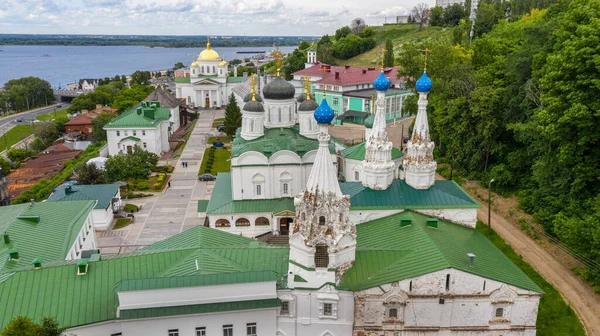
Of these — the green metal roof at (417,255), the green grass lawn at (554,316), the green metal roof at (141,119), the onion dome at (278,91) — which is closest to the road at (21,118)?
the green metal roof at (141,119)

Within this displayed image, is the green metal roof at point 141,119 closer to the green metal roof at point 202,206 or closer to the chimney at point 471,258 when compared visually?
the green metal roof at point 202,206

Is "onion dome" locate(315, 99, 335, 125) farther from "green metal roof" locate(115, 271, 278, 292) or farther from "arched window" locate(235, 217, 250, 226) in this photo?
"arched window" locate(235, 217, 250, 226)

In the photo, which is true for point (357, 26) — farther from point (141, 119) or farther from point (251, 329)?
point (251, 329)

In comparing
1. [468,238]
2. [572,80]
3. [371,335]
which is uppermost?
[572,80]

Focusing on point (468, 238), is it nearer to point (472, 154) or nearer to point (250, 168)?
point (250, 168)

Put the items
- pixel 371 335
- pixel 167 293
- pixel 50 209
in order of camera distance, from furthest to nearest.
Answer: pixel 50 209, pixel 371 335, pixel 167 293

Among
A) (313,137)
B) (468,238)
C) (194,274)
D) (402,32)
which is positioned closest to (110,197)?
(313,137)

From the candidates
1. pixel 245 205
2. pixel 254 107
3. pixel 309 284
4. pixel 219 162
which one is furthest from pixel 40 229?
pixel 219 162

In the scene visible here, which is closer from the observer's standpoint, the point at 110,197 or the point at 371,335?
the point at 371,335
